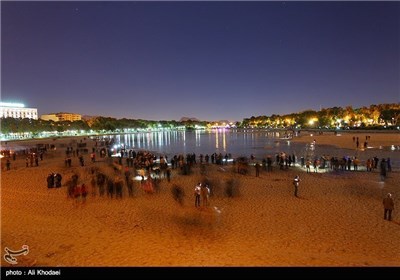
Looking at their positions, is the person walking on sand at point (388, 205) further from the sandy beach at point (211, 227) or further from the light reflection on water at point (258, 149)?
the light reflection on water at point (258, 149)

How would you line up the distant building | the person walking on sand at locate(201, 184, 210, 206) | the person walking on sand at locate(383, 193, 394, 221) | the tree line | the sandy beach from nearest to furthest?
1. the sandy beach
2. the person walking on sand at locate(383, 193, 394, 221)
3. the person walking on sand at locate(201, 184, 210, 206)
4. the tree line
5. the distant building

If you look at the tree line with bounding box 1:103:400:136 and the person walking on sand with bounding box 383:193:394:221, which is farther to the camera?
the tree line with bounding box 1:103:400:136

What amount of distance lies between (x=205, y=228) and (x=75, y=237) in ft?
14.9

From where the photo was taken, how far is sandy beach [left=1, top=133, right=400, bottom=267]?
8930 millimetres

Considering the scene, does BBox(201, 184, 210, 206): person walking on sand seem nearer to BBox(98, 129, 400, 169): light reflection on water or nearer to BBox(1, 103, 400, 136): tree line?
BBox(98, 129, 400, 169): light reflection on water

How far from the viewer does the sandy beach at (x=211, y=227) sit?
893 cm

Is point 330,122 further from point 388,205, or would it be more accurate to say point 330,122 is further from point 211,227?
point 211,227

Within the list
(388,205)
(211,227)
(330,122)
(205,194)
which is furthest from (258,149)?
(330,122)

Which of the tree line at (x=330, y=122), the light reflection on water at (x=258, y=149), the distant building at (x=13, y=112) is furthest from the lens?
the distant building at (x=13, y=112)

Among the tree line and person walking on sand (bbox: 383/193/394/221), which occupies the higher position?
the tree line

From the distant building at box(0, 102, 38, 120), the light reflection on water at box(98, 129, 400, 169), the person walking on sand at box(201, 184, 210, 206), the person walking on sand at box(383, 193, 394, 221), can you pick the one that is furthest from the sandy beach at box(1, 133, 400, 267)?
the distant building at box(0, 102, 38, 120)

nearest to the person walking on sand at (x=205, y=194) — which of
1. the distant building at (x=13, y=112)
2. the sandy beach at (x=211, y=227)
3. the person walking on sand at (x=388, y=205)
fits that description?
the sandy beach at (x=211, y=227)

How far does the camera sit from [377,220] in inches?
477
